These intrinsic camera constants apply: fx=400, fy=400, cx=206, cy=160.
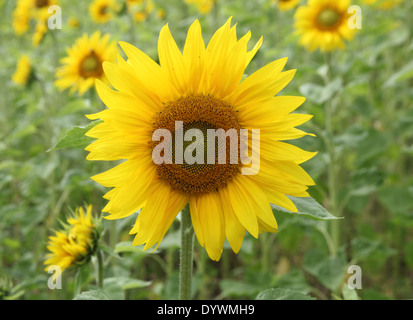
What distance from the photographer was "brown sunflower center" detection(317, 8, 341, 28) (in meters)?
2.38

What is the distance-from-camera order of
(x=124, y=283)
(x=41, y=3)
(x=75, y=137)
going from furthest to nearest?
(x=41, y=3) < (x=124, y=283) < (x=75, y=137)

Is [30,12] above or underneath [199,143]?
above

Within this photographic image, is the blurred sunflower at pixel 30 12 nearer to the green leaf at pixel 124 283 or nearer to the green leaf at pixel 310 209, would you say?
the green leaf at pixel 124 283

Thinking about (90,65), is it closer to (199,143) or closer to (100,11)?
(199,143)

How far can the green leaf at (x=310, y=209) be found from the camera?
2.92 ft

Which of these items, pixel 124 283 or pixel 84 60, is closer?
pixel 124 283

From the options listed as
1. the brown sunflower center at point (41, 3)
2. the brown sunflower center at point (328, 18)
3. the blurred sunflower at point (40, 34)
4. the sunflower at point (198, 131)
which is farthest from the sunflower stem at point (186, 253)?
the brown sunflower center at point (41, 3)

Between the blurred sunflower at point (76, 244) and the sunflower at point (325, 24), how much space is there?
1.68 metres

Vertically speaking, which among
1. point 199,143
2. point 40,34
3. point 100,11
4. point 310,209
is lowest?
point 310,209

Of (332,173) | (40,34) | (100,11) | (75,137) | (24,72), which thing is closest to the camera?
(75,137)

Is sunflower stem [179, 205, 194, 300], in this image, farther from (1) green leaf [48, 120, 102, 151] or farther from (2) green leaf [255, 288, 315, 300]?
(1) green leaf [48, 120, 102, 151]

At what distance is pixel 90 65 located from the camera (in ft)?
7.46

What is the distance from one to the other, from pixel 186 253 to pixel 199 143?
0.27 metres

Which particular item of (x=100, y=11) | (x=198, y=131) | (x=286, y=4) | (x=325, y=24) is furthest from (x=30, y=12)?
(x=198, y=131)
